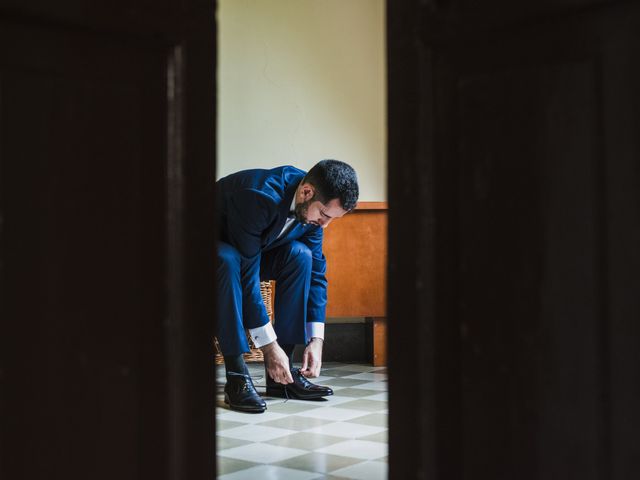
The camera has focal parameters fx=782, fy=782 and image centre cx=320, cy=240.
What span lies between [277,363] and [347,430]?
45 centimetres

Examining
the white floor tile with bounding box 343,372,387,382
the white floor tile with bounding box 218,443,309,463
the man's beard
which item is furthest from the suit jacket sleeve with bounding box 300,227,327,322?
the white floor tile with bounding box 218,443,309,463

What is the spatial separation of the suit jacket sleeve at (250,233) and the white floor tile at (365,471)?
0.91m

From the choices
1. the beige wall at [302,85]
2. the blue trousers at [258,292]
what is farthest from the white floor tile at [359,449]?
the beige wall at [302,85]

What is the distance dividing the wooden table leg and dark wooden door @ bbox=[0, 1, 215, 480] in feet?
8.96

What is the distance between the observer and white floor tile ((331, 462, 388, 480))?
1.78 m

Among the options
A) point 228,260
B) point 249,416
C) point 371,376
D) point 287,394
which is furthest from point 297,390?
point 371,376

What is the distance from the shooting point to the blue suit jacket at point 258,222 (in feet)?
8.91

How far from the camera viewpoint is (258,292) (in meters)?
2.79

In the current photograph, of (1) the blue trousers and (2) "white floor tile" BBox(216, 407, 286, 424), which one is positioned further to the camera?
(1) the blue trousers

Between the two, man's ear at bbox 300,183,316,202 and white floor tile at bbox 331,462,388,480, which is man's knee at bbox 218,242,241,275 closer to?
man's ear at bbox 300,183,316,202

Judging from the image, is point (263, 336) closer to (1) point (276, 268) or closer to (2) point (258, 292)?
(2) point (258, 292)
